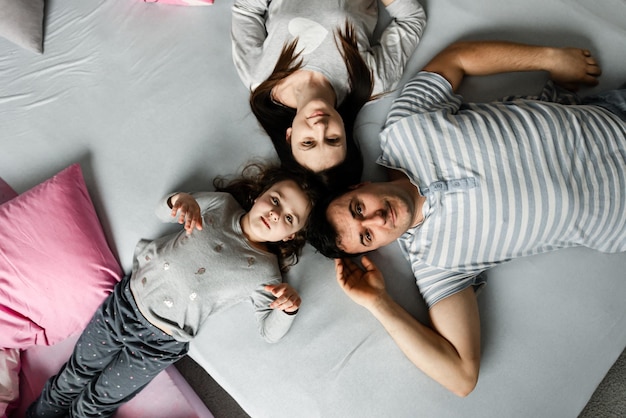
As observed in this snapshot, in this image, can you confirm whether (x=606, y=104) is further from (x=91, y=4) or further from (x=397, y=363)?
(x=91, y=4)

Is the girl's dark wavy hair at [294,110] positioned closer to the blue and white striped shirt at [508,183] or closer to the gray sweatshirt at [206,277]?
the blue and white striped shirt at [508,183]

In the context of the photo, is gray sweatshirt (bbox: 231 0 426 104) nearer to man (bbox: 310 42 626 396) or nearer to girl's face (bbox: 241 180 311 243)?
man (bbox: 310 42 626 396)

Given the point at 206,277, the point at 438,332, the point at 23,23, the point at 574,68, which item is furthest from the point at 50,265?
the point at 574,68

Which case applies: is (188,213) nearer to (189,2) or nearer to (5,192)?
(5,192)

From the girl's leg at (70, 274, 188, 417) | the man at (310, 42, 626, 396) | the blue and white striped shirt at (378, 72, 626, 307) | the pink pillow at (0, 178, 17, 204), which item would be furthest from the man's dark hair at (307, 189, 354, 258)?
the pink pillow at (0, 178, 17, 204)

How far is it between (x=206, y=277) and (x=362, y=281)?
0.45 metres

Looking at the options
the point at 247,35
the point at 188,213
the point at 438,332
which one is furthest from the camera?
the point at 247,35

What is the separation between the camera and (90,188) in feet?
4.92

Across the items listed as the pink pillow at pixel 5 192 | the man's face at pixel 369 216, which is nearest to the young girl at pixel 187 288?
the man's face at pixel 369 216

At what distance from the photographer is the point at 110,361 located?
1402mm

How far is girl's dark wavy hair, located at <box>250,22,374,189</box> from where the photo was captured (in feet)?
4.68

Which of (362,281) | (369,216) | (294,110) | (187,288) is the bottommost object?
(362,281)

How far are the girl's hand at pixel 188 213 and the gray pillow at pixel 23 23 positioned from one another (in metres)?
0.94

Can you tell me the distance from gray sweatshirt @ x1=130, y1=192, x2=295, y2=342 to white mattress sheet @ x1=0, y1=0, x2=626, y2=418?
0.09 m
